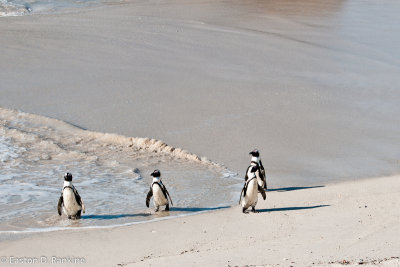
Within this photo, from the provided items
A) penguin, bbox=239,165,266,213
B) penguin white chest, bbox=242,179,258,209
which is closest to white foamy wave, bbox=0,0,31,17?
penguin, bbox=239,165,266,213

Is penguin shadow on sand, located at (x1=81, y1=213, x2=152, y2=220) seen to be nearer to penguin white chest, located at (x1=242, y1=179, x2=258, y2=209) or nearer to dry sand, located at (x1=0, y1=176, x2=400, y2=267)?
dry sand, located at (x1=0, y1=176, x2=400, y2=267)

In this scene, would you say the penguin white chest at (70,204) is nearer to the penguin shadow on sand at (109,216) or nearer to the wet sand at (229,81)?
the penguin shadow on sand at (109,216)

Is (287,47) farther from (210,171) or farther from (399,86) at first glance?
(210,171)

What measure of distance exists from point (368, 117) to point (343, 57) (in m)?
4.22

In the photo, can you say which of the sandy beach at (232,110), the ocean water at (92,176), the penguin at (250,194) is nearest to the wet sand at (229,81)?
the sandy beach at (232,110)

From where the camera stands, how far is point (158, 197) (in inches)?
340

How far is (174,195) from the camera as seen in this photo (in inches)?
368

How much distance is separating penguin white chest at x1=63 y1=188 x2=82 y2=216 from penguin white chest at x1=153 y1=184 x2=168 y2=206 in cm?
91

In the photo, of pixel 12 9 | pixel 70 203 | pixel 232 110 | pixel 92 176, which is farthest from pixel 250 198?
pixel 12 9

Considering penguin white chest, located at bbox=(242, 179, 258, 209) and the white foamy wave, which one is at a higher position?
the white foamy wave

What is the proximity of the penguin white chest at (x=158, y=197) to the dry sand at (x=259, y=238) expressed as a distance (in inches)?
17.3

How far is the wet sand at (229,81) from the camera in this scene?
36.9ft

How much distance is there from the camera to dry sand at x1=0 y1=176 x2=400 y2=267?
6.69 meters

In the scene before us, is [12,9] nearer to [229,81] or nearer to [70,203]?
[229,81]
